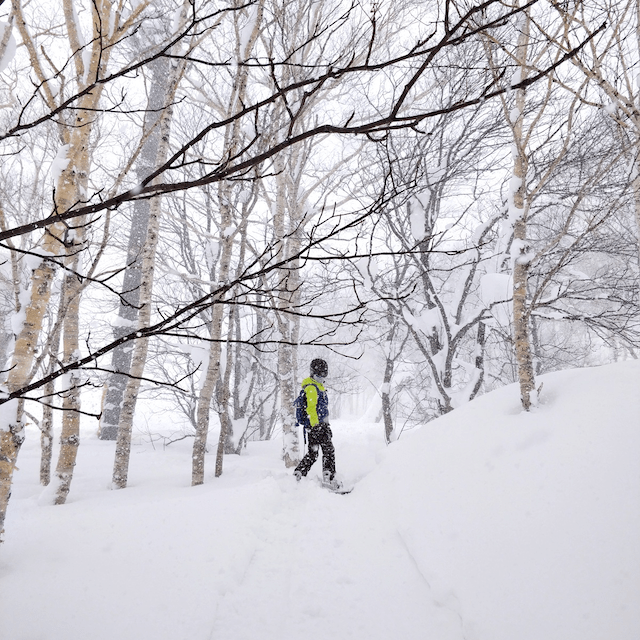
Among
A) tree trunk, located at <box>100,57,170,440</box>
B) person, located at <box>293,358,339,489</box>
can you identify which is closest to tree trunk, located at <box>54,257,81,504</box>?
person, located at <box>293,358,339,489</box>

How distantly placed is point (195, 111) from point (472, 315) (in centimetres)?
798

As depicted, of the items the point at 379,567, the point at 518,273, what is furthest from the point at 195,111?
the point at 379,567

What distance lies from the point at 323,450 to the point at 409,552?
2174 millimetres

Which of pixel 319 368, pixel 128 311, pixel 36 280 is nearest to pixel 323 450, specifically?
pixel 319 368

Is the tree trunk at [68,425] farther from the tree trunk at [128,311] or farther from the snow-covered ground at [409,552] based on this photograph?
the tree trunk at [128,311]

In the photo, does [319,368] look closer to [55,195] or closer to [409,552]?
[409,552]

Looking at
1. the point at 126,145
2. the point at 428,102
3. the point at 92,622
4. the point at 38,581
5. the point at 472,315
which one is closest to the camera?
the point at 92,622

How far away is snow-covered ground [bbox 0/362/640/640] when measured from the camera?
1.77m

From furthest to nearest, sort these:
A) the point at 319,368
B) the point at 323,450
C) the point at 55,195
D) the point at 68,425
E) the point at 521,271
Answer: the point at 319,368, the point at 323,450, the point at 68,425, the point at 521,271, the point at 55,195

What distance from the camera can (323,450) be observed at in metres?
4.66

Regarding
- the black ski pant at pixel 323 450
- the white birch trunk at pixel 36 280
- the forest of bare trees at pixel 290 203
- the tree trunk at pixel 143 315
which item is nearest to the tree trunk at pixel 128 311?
the forest of bare trees at pixel 290 203

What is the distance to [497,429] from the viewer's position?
299cm

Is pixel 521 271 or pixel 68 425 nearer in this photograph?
pixel 521 271

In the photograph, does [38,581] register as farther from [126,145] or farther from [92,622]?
[126,145]
